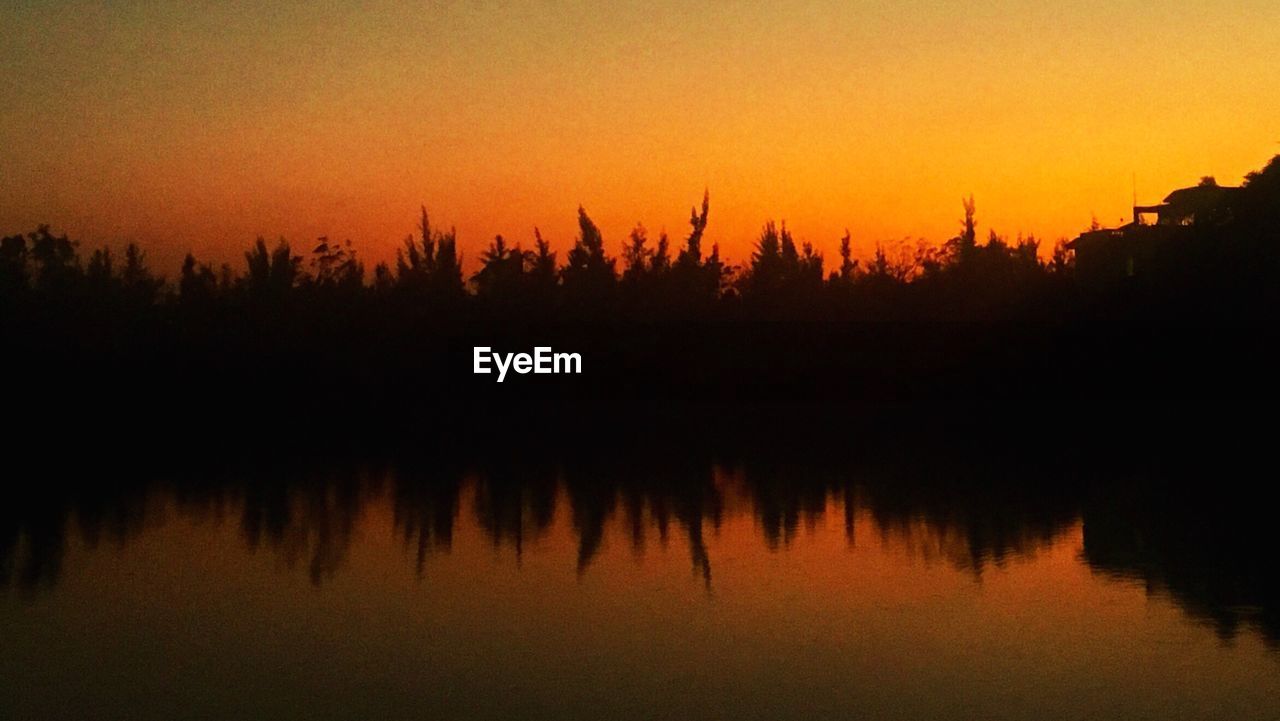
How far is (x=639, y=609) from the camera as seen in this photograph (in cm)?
843

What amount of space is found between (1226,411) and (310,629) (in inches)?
910

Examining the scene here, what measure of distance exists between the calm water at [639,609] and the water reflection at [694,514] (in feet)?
0.19

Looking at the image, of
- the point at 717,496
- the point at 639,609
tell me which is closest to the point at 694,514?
the point at 717,496

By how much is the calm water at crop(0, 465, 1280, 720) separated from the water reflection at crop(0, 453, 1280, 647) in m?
0.06

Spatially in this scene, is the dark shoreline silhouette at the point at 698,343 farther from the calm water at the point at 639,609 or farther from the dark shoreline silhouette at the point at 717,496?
the calm water at the point at 639,609

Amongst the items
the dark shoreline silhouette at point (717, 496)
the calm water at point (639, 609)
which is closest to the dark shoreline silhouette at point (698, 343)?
the dark shoreline silhouette at point (717, 496)

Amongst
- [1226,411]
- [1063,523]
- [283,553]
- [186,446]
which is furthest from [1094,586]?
[1226,411]

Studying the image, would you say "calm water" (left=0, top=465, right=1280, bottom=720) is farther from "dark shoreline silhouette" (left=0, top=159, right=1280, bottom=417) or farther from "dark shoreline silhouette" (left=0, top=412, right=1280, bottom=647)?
"dark shoreline silhouette" (left=0, top=159, right=1280, bottom=417)

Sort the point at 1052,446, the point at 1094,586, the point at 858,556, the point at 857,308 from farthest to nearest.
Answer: the point at 857,308 < the point at 1052,446 < the point at 858,556 < the point at 1094,586

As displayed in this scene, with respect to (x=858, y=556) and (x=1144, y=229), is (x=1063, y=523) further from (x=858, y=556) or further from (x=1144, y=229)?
(x=1144, y=229)

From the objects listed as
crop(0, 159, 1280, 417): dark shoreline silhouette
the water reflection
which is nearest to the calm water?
the water reflection

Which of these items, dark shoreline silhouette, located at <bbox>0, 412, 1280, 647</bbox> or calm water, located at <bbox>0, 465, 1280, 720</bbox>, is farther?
dark shoreline silhouette, located at <bbox>0, 412, 1280, 647</bbox>

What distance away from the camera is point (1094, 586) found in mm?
9016

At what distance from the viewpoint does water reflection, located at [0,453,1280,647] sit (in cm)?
991
